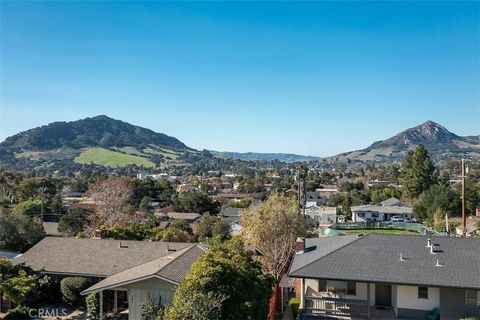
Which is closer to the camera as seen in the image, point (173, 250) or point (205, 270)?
point (205, 270)

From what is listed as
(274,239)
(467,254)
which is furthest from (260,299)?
(274,239)

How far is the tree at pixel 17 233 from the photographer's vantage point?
1422 inches

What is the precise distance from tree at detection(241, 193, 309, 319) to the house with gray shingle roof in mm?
10606

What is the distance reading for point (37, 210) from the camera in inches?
2586

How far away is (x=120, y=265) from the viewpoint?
2617 centimetres

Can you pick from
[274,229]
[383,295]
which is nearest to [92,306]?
[383,295]

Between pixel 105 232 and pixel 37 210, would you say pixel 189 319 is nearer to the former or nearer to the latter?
pixel 105 232

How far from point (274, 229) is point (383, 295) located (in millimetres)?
13970

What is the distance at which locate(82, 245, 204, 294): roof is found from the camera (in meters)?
21.2

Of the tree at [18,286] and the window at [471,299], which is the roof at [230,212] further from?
the window at [471,299]

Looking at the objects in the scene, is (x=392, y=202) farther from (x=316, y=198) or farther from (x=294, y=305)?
(x=294, y=305)

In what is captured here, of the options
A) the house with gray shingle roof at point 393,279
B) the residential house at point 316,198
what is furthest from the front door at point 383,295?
the residential house at point 316,198

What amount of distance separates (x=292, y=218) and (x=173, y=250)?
1090cm

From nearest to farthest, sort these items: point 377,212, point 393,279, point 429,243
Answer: point 393,279 < point 429,243 < point 377,212
